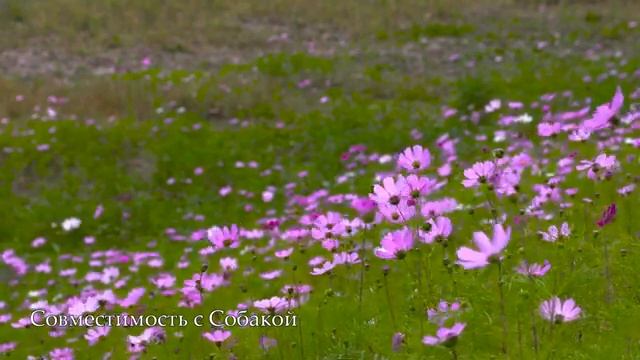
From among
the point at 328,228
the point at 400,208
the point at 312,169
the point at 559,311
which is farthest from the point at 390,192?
the point at 312,169

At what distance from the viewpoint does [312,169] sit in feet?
32.7

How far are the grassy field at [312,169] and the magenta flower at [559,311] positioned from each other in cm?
2

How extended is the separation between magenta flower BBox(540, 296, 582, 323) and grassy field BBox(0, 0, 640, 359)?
0.02 m

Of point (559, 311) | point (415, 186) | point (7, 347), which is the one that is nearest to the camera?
point (559, 311)

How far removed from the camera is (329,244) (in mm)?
3004

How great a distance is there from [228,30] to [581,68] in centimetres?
973

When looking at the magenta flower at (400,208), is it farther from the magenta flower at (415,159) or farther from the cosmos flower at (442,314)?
the cosmos flower at (442,314)

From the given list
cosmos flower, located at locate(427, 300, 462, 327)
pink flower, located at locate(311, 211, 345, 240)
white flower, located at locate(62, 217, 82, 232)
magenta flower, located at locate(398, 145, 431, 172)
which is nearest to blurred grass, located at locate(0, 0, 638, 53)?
white flower, located at locate(62, 217, 82, 232)

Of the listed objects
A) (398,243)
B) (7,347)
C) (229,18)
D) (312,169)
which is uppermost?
(229,18)

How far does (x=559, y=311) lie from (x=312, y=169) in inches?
319

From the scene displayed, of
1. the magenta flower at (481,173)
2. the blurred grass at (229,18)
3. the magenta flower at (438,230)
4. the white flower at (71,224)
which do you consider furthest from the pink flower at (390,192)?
the blurred grass at (229,18)

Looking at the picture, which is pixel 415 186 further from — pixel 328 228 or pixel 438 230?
pixel 328 228

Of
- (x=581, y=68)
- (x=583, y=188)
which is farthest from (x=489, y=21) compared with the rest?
(x=583, y=188)

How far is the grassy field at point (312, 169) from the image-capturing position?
2863mm
